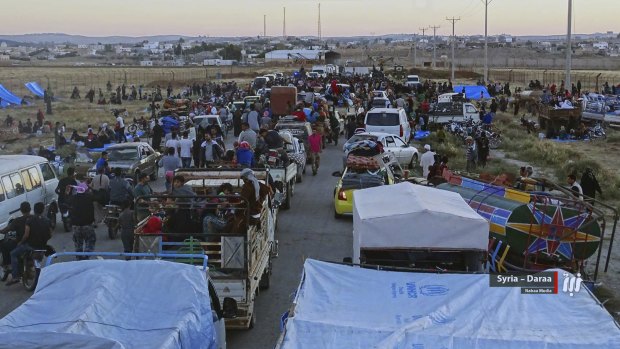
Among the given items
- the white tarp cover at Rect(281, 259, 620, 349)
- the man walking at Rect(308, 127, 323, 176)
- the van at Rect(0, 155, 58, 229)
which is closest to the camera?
the white tarp cover at Rect(281, 259, 620, 349)

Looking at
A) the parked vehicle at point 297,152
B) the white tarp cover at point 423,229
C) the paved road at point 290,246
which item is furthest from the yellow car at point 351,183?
the white tarp cover at point 423,229

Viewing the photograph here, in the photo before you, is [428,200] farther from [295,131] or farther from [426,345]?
[295,131]

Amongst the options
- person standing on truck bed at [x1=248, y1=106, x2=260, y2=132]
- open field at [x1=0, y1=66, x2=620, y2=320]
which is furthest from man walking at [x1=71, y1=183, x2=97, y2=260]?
person standing on truck bed at [x1=248, y1=106, x2=260, y2=132]

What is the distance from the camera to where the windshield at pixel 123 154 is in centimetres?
2264

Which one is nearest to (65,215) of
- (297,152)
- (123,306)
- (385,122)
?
(297,152)

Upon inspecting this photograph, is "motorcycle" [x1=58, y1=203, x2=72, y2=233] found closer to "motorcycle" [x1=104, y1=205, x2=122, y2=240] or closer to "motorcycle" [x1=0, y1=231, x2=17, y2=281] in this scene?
"motorcycle" [x1=104, y1=205, x2=122, y2=240]

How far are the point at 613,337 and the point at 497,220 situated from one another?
5885mm

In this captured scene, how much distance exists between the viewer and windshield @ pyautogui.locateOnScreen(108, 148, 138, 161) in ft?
74.3

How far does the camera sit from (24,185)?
15773 mm

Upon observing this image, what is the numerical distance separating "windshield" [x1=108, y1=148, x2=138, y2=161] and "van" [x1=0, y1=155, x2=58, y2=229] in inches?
210

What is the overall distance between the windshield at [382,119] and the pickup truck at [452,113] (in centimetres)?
709

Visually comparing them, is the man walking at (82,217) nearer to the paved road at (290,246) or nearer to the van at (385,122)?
the paved road at (290,246)

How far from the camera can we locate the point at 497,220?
12.3m

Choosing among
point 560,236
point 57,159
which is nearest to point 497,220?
point 560,236
